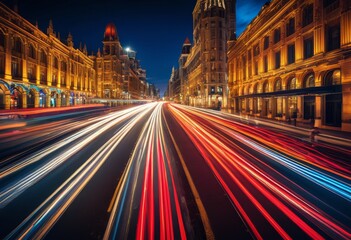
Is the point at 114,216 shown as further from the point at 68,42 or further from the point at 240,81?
the point at 68,42

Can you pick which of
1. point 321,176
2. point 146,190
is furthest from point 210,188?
A: point 321,176

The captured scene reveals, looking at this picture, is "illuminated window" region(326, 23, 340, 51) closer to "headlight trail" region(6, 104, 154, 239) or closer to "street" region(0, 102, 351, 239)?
"street" region(0, 102, 351, 239)

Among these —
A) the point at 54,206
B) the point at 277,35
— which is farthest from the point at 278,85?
the point at 54,206

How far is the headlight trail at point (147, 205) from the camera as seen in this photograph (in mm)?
3623

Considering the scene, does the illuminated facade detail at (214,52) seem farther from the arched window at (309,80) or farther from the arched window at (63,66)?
the arched window at (309,80)

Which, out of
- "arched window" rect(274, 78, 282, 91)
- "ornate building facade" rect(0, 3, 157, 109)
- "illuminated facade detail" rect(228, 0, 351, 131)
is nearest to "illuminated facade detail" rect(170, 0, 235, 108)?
"illuminated facade detail" rect(228, 0, 351, 131)

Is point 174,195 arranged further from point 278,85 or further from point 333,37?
point 278,85

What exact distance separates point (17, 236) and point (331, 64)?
73.3 feet

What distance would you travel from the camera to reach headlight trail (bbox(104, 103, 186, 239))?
362 cm

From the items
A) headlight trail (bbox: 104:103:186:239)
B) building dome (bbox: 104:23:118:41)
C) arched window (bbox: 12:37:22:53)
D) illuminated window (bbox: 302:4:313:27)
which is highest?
building dome (bbox: 104:23:118:41)

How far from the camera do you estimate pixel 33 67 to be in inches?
1532

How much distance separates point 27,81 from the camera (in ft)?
118

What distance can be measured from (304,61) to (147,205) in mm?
22554

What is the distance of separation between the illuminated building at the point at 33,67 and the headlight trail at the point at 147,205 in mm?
35280
